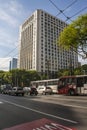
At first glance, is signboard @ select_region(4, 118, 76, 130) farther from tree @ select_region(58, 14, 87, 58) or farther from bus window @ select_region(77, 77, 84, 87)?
tree @ select_region(58, 14, 87, 58)

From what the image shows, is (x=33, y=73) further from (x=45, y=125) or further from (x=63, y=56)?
(x=45, y=125)

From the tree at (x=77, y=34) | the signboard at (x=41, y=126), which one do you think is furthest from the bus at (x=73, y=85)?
the signboard at (x=41, y=126)

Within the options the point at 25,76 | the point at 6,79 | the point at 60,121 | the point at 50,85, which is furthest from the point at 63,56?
the point at 60,121

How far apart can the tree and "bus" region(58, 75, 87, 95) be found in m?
5.57

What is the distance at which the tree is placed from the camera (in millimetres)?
44812

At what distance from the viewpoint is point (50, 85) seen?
5547cm

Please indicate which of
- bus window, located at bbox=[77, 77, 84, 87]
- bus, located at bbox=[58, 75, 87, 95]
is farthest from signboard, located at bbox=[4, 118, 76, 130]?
bus window, located at bbox=[77, 77, 84, 87]

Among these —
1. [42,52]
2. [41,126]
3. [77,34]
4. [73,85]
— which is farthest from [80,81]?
[42,52]

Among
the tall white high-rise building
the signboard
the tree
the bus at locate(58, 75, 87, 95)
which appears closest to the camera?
the signboard

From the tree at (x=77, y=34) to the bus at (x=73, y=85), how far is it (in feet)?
18.3

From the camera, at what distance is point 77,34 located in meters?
45.5

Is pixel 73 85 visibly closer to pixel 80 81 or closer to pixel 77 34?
pixel 80 81

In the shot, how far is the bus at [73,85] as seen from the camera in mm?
40906

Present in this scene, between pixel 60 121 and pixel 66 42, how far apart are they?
1406 inches
